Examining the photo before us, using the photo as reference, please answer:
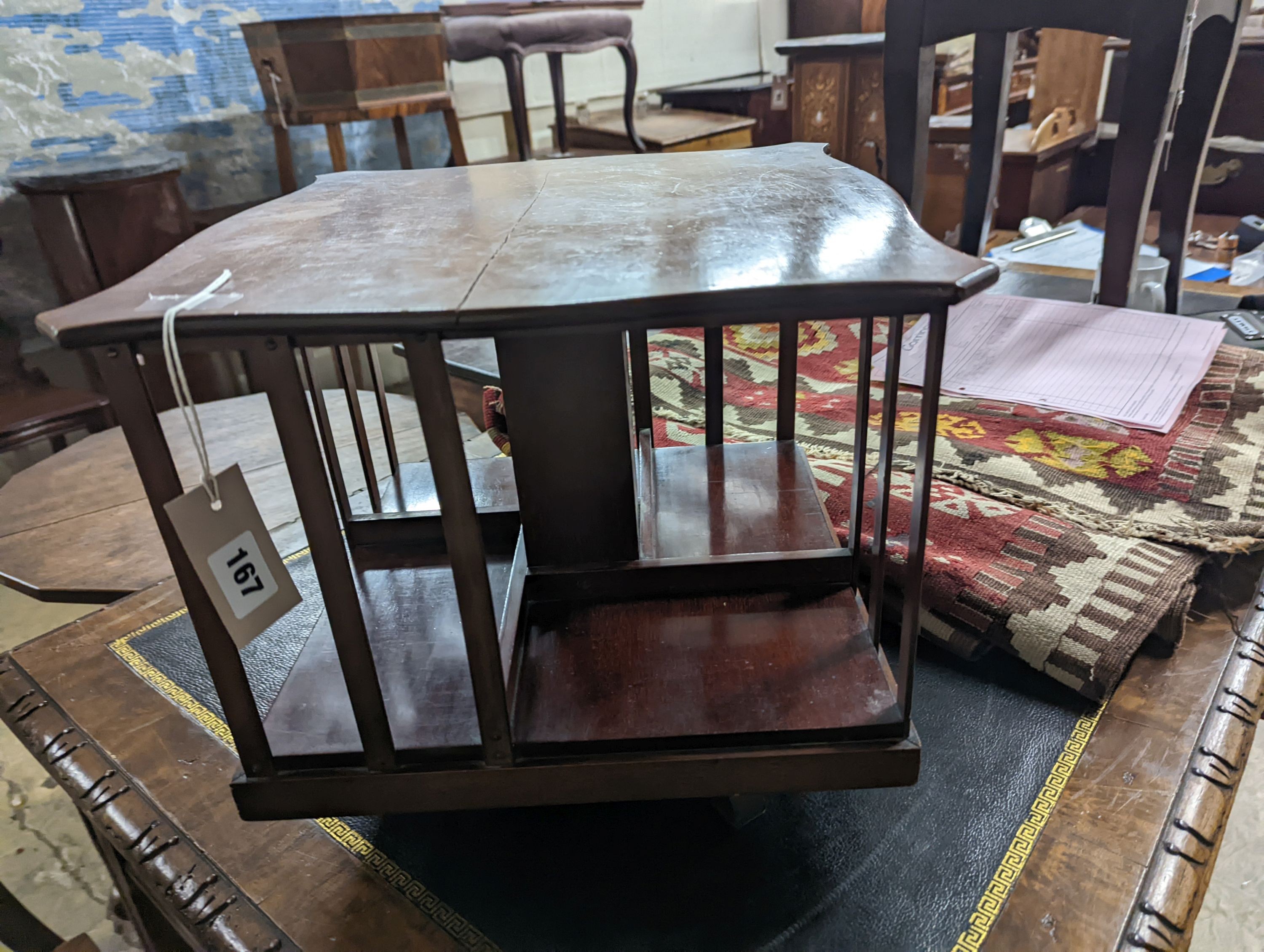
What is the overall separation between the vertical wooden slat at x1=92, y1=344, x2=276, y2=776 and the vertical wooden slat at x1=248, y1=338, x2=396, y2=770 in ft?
0.22

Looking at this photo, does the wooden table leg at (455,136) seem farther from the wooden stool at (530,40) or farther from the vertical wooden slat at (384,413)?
the vertical wooden slat at (384,413)

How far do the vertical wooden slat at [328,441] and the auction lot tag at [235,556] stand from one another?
216 mm

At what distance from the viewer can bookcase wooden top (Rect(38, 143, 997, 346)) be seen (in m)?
0.47

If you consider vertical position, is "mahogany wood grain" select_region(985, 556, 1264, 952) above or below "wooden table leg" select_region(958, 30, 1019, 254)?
below

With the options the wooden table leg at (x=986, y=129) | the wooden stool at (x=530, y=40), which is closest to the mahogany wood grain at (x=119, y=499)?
the wooden table leg at (x=986, y=129)

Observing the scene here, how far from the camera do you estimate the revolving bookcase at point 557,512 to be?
49 centimetres

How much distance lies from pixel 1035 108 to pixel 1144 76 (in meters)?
1.60

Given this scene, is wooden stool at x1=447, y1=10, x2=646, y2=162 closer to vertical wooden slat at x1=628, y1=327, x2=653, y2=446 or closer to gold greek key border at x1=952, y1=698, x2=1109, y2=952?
vertical wooden slat at x1=628, y1=327, x2=653, y2=446

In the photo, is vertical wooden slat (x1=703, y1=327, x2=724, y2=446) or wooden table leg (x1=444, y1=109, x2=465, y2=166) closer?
vertical wooden slat (x1=703, y1=327, x2=724, y2=446)

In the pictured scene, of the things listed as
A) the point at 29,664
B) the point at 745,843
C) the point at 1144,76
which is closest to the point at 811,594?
the point at 745,843

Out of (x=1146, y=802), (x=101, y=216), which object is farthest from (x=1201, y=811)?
(x=101, y=216)

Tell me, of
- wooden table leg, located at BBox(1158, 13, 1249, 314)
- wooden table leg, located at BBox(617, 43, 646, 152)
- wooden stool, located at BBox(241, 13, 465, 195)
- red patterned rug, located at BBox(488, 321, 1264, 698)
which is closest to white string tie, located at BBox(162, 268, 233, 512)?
red patterned rug, located at BBox(488, 321, 1264, 698)

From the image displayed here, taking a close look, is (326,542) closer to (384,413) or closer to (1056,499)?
(384,413)

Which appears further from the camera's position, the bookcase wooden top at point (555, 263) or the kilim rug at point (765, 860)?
the kilim rug at point (765, 860)
